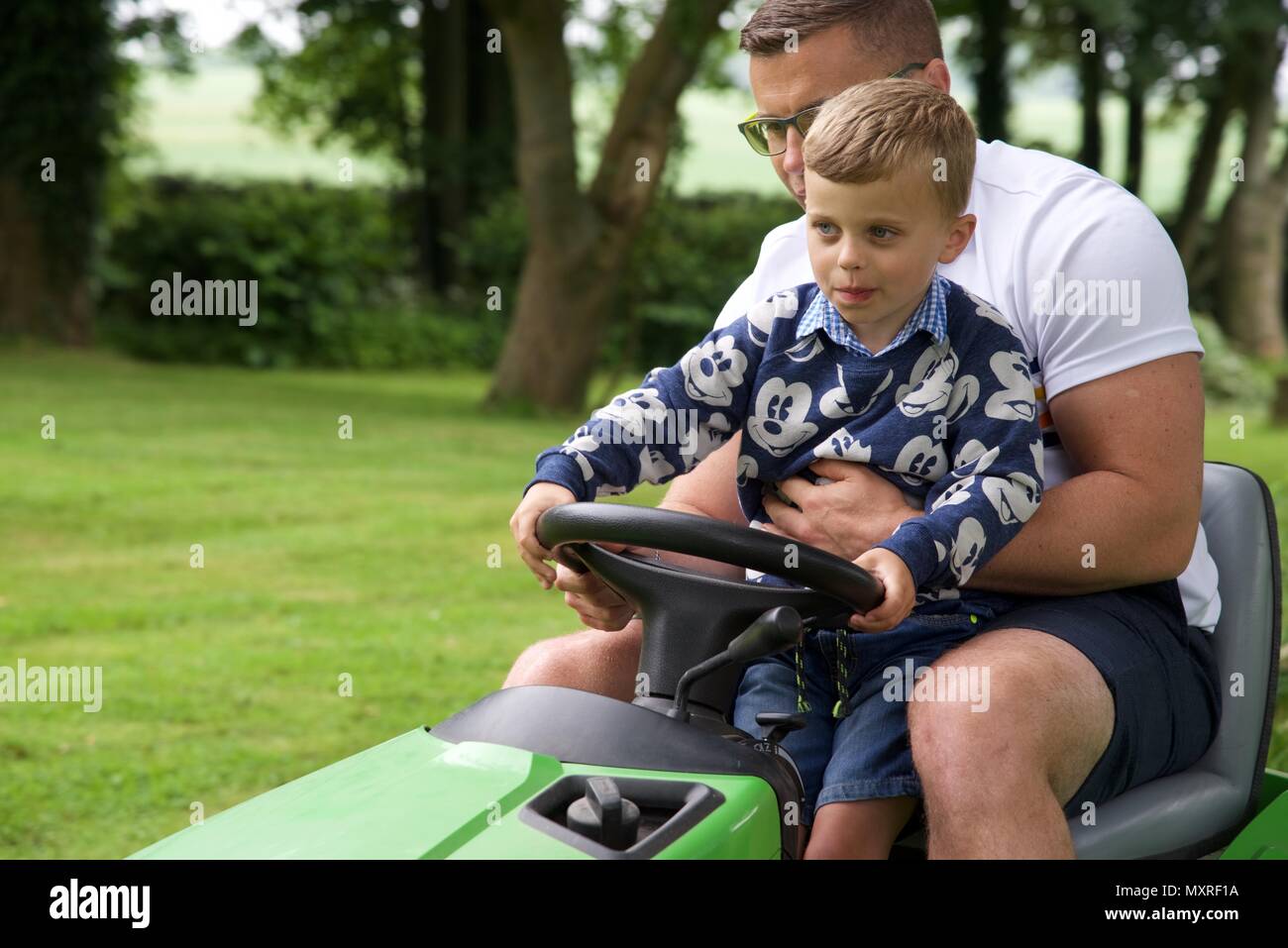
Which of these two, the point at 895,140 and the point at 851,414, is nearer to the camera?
the point at 895,140

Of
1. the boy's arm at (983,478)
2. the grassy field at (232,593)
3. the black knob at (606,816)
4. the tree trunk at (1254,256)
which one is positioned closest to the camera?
the black knob at (606,816)

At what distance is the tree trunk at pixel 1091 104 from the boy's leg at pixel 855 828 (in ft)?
60.1

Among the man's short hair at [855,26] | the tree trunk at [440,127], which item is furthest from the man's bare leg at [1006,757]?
the tree trunk at [440,127]

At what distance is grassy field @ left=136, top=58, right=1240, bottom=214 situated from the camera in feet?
62.8

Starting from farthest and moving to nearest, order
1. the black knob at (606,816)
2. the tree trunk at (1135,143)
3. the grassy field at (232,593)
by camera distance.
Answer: the tree trunk at (1135,143), the grassy field at (232,593), the black knob at (606,816)

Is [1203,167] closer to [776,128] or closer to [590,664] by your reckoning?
[776,128]

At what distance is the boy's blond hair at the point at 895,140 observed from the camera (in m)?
1.76

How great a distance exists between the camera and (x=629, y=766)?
1599 mm

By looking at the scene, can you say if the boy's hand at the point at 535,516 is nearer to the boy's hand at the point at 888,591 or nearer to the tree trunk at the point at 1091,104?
the boy's hand at the point at 888,591

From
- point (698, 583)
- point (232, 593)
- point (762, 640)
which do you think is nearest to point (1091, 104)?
point (232, 593)

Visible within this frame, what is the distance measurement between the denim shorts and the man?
0.07m

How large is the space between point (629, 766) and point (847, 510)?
0.50 meters
